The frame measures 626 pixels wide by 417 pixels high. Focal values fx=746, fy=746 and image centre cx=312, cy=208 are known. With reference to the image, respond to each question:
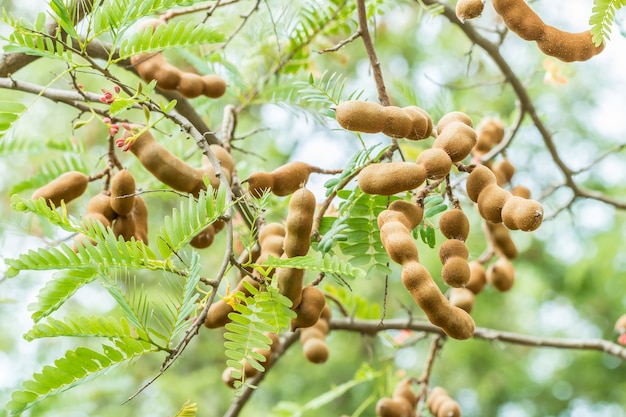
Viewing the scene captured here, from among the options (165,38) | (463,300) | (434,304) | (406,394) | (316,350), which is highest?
(165,38)

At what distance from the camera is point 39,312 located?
699 millimetres

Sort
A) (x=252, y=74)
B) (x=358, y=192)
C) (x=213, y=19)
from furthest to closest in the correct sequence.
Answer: (x=213, y=19), (x=252, y=74), (x=358, y=192)

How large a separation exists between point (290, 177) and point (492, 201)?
0.85 ft

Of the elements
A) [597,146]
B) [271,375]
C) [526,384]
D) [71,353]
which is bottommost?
[526,384]

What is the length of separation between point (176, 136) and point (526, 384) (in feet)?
8.70

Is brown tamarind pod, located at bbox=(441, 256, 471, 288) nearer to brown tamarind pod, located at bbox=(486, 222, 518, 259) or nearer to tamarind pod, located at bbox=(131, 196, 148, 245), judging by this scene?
tamarind pod, located at bbox=(131, 196, 148, 245)

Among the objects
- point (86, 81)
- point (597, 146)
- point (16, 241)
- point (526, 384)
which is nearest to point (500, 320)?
point (526, 384)

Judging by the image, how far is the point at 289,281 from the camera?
0.72 meters

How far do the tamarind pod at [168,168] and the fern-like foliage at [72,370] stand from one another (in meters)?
0.21

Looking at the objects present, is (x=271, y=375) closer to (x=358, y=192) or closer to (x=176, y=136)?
(x=176, y=136)

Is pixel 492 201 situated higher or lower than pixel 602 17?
lower

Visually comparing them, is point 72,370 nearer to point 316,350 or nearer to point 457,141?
point 457,141

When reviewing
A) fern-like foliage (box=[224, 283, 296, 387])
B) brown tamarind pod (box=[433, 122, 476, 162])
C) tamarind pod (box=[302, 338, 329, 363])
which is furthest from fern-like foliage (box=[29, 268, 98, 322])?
tamarind pod (box=[302, 338, 329, 363])

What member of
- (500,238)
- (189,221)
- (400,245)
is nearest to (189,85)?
(189,221)
